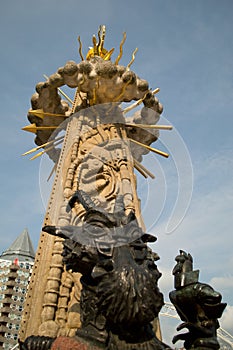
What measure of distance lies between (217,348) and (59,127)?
586 centimetres

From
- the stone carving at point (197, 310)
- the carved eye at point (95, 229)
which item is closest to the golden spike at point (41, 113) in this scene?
the carved eye at point (95, 229)

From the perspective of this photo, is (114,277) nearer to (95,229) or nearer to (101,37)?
(95,229)

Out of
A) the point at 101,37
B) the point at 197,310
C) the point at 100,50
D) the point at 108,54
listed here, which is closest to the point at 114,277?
the point at 197,310

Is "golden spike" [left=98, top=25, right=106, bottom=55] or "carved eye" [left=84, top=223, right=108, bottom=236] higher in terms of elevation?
"golden spike" [left=98, top=25, right=106, bottom=55]

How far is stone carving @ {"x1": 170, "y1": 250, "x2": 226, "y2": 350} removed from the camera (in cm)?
223

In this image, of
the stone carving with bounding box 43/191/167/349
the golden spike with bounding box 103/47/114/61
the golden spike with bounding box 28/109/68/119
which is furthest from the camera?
the golden spike with bounding box 103/47/114/61

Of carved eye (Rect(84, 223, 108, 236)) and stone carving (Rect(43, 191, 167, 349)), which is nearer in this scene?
stone carving (Rect(43, 191, 167, 349))

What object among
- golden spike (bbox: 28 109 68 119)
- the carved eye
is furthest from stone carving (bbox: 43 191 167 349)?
golden spike (bbox: 28 109 68 119)

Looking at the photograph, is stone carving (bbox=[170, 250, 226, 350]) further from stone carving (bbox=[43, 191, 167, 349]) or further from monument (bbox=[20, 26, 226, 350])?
stone carving (bbox=[43, 191, 167, 349])

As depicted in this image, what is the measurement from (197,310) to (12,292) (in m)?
15.2

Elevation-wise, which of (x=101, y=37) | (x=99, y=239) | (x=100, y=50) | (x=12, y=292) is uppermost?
(x=101, y=37)

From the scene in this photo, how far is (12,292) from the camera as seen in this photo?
1569 cm

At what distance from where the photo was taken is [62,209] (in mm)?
4891

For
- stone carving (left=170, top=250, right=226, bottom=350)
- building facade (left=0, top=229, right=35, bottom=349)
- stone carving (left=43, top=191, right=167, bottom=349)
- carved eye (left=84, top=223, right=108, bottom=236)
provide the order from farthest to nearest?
building facade (left=0, top=229, right=35, bottom=349), carved eye (left=84, top=223, right=108, bottom=236), stone carving (left=170, top=250, right=226, bottom=350), stone carving (left=43, top=191, right=167, bottom=349)
